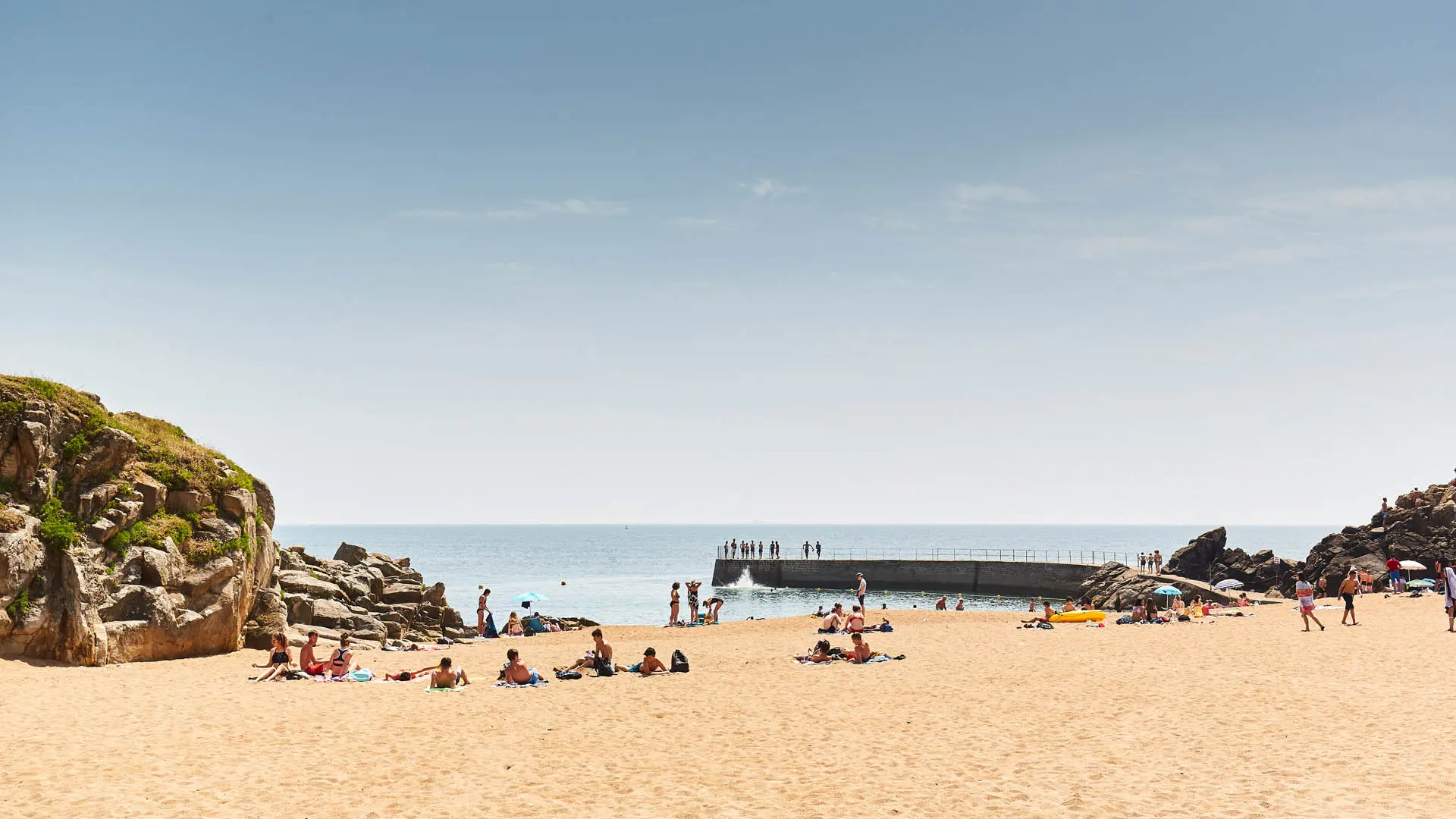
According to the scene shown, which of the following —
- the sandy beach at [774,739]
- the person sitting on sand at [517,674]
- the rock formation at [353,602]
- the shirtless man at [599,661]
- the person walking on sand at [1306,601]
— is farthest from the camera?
the person walking on sand at [1306,601]

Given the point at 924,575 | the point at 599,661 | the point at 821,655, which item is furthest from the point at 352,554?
the point at 924,575

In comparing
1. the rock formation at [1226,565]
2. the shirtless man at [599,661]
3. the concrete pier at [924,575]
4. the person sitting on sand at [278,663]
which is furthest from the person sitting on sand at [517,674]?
the concrete pier at [924,575]

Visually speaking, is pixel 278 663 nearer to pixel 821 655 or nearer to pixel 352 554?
pixel 821 655

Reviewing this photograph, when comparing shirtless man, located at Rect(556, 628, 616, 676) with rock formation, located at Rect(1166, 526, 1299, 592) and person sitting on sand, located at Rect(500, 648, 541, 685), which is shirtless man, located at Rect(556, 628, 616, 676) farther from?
rock formation, located at Rect(1166, 526, 1299, 592)

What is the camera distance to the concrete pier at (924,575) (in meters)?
77.0

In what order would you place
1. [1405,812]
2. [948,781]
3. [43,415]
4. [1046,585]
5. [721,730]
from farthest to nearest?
1. [1046,585]
2. [43,415]
3. [721,730]
4. [948,781]
5. [1405,812]

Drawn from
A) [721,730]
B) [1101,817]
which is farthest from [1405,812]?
[721,730]

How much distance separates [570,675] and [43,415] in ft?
48.2

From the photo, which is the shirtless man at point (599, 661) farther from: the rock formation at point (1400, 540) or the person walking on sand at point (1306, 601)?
the rock formation at point (1400, 540)

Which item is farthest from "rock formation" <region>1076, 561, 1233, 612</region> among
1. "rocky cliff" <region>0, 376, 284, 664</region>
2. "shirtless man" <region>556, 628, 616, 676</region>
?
"rocky cliff" <region>0, 376, 284, 664</region>

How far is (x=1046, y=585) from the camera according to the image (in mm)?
76938

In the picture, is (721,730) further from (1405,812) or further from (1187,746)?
(1405,812)

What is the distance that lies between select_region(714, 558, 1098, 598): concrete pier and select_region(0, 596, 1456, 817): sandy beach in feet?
180

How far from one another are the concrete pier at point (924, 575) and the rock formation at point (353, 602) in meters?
53.4
